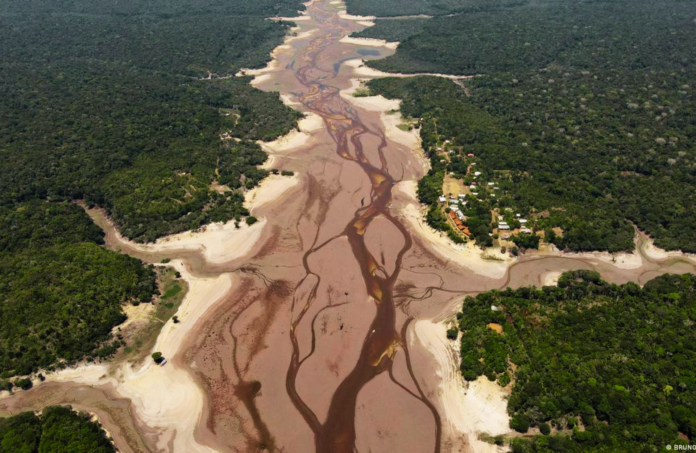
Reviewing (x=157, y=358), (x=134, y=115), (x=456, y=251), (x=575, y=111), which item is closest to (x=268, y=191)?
(x=456, y=251)

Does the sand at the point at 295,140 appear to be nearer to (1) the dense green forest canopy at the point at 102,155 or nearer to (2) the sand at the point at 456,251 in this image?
(1) the dense green forest canopy at the point at 102,155

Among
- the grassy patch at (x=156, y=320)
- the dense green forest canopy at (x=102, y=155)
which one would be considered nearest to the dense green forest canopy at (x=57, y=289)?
the dense green forest canopy at (x=102, y=155)

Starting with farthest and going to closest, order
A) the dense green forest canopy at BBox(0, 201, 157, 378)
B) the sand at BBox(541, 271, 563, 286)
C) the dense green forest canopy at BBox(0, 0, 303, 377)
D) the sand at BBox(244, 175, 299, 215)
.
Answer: the sand at BBox(244, 175, 299, 215) → the sand at BBox(541, 271, 563, 286) → the dense green forest canopy at BBox(0, 0, 303, 377) → the dense green forest canopy at BBox(0, 201, 157, 378)

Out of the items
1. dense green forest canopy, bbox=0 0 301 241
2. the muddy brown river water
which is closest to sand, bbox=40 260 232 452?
the muddy brown river water

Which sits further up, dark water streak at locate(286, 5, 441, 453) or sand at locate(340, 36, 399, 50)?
sand at locate(340, 36, 399, 50)

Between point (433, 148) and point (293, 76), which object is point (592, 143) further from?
point (293, 76)

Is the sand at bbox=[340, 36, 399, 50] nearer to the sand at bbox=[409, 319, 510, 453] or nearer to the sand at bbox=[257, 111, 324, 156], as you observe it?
the sand at bbox=[257, 111, 324, 156]

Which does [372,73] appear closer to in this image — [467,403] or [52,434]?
[467,403]

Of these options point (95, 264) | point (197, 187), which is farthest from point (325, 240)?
point (95, 264)
